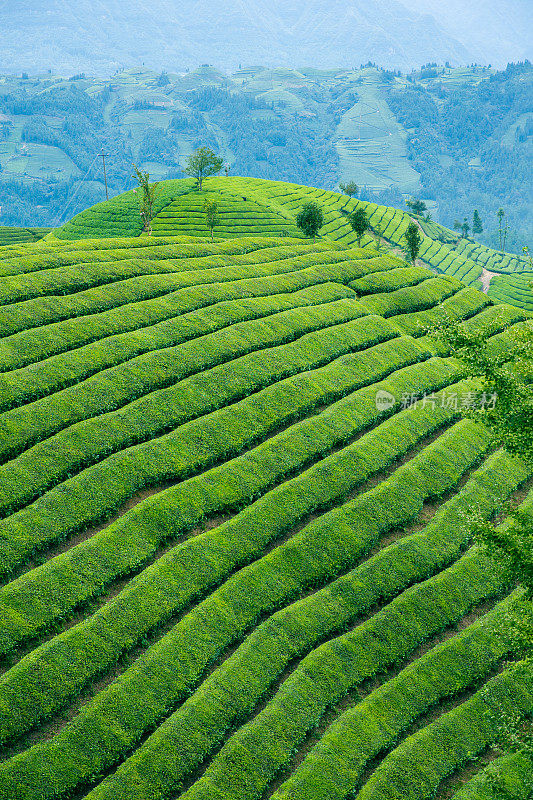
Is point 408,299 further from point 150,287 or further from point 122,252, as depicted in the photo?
point 122,252

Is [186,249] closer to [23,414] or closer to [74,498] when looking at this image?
[23,414]

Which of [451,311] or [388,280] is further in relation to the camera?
[388,280]

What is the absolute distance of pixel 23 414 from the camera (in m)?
25.8

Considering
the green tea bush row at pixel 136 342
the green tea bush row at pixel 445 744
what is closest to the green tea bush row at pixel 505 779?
the green tea bush row at pixel 445 744

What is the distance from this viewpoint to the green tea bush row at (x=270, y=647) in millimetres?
17547

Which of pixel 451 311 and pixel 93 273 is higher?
pixel 93 273

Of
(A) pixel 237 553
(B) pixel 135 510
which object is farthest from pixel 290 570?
(B) pixel 135 510

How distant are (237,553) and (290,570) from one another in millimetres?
2072

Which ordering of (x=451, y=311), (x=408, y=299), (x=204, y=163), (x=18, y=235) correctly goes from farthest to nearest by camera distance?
(x=18, y=235)
(x=204, y=163)
(x=451, y=311)
(x=408, y=299)

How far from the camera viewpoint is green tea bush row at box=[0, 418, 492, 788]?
18297 mm

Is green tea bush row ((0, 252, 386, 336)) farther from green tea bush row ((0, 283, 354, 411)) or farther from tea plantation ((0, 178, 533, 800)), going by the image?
green tea bush row ((0, 283, 354, 411))

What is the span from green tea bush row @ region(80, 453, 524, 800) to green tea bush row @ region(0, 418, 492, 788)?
661 millimetres

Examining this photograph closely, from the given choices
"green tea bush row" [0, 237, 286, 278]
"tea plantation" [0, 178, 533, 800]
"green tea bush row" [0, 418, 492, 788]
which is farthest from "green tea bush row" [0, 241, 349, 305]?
"green tea bush row" [0, 418, 492, 788]

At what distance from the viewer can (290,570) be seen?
2302 cm
